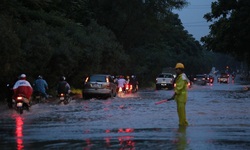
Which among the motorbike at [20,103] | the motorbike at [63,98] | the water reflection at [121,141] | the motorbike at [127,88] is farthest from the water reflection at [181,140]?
the motorbike at [127,88]

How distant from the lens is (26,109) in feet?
81.0

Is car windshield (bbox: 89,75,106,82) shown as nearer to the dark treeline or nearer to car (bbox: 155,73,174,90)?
the dark treeline

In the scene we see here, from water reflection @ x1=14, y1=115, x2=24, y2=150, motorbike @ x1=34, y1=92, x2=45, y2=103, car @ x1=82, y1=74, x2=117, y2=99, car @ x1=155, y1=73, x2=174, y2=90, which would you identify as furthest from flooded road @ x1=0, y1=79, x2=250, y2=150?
car @ x1=155, y1=73, x2=174, y2=90

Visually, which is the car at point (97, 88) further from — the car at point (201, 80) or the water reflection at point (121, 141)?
the car at point (201, 80)

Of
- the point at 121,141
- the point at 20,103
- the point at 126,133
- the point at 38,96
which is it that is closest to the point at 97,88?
the point at 38,96

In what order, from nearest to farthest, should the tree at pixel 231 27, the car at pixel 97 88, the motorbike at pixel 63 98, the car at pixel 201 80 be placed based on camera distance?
1. the motorbike at pixel 63 98
2. the car at pixel 97 88
3. the tree at pixel 231 27
4. the car at pixel 201 80

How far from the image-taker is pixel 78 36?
4591cm

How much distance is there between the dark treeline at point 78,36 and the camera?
34.1 m

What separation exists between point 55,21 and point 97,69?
583 cm

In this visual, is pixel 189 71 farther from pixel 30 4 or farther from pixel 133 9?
pixel 30 4

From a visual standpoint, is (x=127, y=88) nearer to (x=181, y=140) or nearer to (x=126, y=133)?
(x=126, y=133)

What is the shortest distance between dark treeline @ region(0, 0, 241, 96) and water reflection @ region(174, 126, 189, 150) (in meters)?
14.4

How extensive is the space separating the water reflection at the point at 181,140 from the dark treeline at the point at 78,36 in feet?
47.2

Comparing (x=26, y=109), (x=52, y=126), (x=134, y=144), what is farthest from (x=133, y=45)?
(x=134, y=144)
